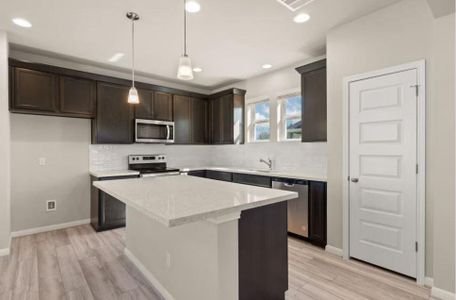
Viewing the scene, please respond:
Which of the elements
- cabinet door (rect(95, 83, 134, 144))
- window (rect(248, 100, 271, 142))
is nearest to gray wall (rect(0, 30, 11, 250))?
cabinet door (rect(95, 83, 134, 144))

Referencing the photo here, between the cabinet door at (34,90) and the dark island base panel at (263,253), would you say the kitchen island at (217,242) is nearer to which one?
the dark island base panel at (263,253)

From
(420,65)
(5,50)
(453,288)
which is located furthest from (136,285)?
(420,65)

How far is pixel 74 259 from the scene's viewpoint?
279cm

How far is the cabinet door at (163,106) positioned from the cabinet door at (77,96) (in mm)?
1070

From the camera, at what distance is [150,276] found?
7.59ft

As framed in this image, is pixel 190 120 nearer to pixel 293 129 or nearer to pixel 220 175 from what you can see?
pixel 220 175

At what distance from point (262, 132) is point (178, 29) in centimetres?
252

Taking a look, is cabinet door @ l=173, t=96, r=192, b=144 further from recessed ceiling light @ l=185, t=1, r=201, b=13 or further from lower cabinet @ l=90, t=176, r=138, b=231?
recessed ceiling light @ l=185, t=1, r=201, b=13

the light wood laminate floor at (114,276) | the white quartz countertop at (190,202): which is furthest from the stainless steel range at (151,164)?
the white quartz countertop at (190,202)

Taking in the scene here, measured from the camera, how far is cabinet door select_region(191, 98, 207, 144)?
17.0 feet

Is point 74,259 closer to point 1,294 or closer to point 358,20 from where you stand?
point 1,294

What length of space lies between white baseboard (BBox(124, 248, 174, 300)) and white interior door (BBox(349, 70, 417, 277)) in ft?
6.82

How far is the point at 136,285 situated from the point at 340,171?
2515 millimetres

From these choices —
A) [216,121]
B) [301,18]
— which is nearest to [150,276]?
[301,18]
